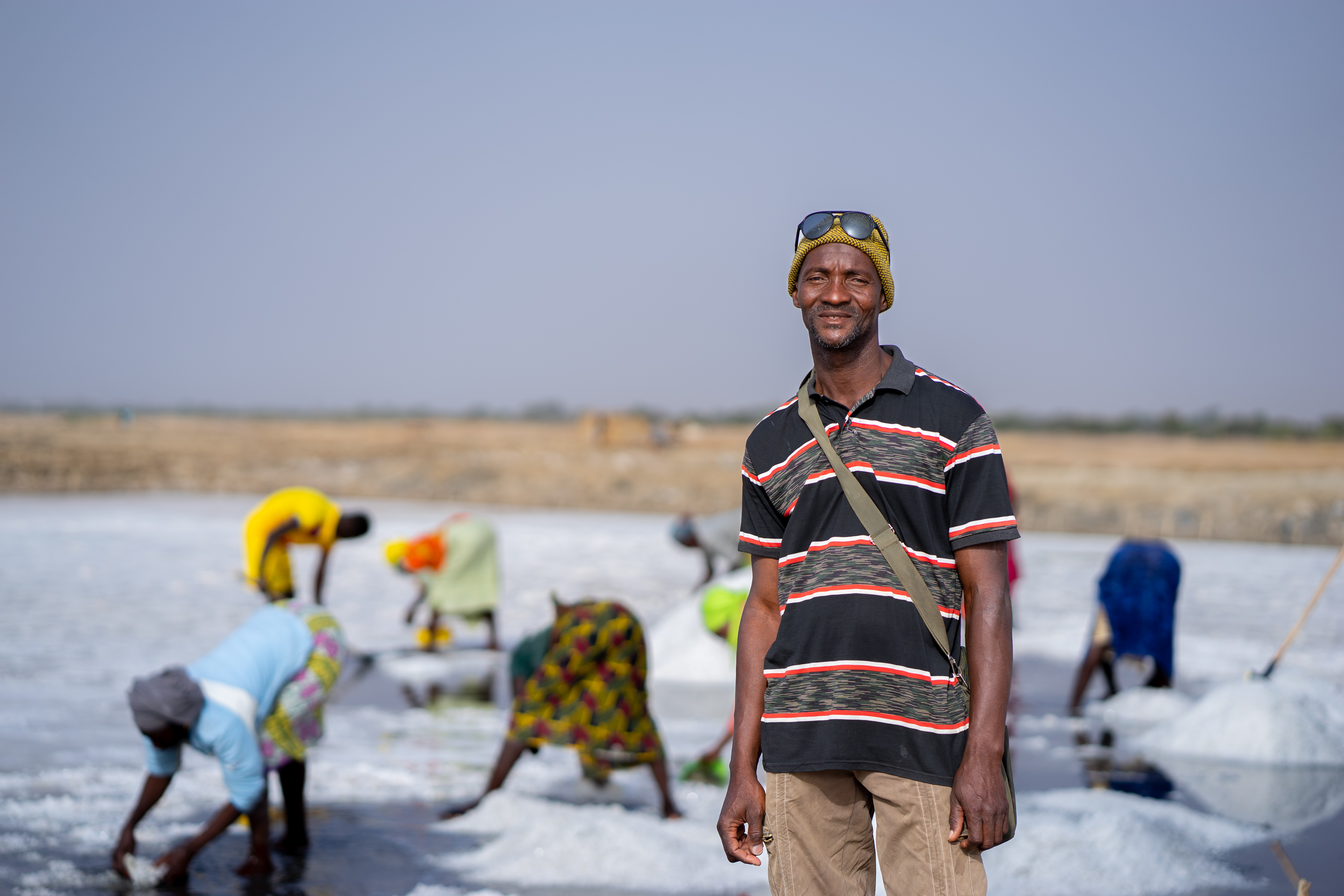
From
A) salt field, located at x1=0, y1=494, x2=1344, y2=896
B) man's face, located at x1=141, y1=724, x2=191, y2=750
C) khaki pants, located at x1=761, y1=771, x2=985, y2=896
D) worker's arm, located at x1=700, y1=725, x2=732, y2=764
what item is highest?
khaki pants, located at x1=761, y1=771, x2=985, y2=896

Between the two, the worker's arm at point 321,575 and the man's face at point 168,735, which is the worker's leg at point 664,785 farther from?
the worker's arm at point 321,575

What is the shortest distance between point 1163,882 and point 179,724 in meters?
3.71

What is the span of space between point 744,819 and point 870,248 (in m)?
1.15

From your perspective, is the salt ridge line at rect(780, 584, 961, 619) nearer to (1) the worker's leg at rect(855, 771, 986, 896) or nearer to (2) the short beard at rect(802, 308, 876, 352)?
(1) the worker's leg at rect(855, 771, 986, 896)

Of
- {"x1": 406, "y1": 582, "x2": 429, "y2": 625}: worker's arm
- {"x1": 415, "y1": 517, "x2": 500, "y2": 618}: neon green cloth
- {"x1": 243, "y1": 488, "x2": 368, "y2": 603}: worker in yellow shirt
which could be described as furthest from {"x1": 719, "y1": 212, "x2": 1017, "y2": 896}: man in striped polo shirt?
{"x1": 406, "y1": 582, "x2": 429, "y2": 625}: worker's arm

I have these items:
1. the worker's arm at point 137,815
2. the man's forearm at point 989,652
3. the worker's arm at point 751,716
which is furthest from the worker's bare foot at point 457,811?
the man's forearm at point 989,652

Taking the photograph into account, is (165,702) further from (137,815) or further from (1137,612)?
(1137,612)

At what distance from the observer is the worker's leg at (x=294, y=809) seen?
477 cm

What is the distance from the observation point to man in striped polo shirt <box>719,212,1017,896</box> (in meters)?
2.09

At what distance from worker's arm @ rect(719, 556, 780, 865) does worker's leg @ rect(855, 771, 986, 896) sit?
0.26 meters

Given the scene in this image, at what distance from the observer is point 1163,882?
14.6 feet

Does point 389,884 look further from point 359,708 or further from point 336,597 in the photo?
point 336,597

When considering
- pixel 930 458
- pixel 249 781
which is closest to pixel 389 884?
pixel 249 781

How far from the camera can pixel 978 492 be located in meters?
2.09
